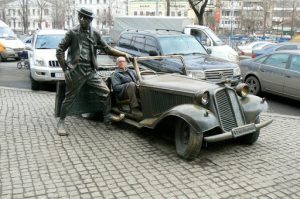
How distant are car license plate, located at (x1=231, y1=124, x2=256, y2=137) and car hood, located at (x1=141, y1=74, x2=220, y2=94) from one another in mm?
705

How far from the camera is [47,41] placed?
13.1m

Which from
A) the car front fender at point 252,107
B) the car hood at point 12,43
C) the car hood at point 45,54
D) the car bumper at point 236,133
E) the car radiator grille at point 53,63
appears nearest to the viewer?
the car bumper at point 236,133

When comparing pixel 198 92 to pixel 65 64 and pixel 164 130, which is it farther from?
pixel 65 64

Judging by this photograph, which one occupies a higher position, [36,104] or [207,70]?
[207,70]

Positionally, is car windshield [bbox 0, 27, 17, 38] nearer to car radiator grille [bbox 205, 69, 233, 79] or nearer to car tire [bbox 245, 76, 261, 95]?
car tire [bbox 245, 76, 261, 95]

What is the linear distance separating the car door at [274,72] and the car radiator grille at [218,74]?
1.17 metres

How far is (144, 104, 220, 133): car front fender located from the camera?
5301mm

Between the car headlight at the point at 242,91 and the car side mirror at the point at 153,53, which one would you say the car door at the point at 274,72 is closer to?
the car side mirror at the point at 153,53

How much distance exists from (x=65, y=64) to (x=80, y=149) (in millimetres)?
1490

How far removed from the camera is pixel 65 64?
657 cm

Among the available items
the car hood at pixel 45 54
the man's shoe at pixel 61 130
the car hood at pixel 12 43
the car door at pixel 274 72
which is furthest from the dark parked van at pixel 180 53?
the car hood at pixel 12 43

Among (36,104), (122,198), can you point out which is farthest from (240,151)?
(36,104)

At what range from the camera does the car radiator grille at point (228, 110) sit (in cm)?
563

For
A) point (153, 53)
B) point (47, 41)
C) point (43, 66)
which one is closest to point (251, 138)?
point (153, 53)
